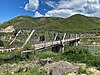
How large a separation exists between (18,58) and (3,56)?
1785 mm

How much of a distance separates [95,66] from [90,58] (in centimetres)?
261

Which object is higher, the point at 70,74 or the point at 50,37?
the point at 50,37

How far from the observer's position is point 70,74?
1753 cm

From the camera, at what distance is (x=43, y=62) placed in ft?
68.6

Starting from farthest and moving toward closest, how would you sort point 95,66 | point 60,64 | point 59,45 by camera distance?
point 59,45 < point 95,66 < point 60,64

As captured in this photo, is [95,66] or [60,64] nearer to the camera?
[60,64]

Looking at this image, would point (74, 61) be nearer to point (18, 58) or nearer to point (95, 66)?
point (95, 66)

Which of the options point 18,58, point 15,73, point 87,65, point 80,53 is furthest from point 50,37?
point 15,73

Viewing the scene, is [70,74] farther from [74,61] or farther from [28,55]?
[28,55]

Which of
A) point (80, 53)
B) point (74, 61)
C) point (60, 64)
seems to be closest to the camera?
point (60, 64)

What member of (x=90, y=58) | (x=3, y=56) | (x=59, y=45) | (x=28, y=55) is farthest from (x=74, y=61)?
(x=59, y=45)

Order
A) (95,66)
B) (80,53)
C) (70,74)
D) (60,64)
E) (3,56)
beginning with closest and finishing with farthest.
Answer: (70,74) < (60,64) < (95,66) < (3,56) < (80,53)

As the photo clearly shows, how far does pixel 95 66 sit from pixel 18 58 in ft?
22.1

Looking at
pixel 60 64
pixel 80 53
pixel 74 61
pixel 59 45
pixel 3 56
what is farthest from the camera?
pixel 59 45
